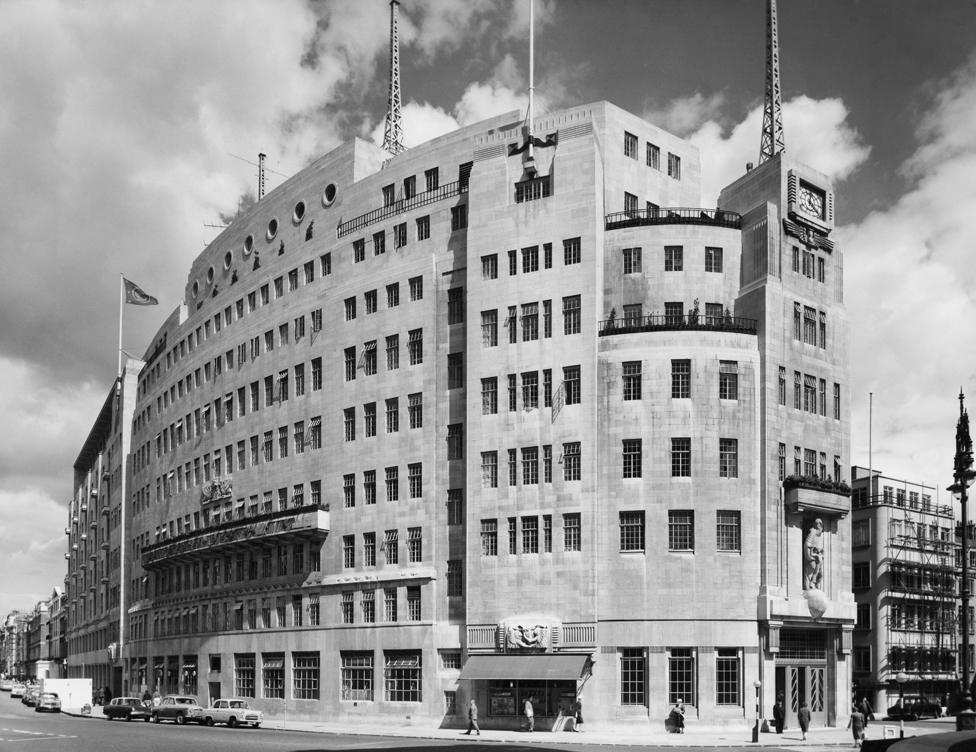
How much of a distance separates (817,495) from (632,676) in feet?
49.4

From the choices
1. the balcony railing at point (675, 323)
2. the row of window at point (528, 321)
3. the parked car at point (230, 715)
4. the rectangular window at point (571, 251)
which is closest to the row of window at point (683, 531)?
the balcony railing at point (675, 323)

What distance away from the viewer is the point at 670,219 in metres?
68.4

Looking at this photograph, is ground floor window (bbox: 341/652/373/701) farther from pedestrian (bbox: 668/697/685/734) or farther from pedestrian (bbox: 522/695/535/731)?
pedestrian (bbox: 668/697/685/734)

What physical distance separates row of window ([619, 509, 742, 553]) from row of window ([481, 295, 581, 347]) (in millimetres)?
11651

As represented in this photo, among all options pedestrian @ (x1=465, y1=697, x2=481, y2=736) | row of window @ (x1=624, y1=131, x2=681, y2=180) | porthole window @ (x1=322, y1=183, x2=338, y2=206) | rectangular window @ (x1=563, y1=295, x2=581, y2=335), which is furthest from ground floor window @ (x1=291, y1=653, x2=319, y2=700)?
row of window @ (x1=624, y1=131, x2=681, y2=180)

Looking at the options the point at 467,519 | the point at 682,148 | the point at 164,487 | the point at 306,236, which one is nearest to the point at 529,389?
the point at 467,519

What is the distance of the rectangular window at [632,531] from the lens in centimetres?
6406

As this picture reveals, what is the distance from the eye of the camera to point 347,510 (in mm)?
78438

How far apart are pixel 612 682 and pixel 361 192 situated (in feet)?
129

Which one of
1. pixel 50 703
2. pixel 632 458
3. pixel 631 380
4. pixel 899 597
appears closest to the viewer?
pixel 632 458

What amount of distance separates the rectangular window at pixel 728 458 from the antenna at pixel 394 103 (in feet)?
127

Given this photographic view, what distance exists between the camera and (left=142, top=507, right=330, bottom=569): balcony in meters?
79.6

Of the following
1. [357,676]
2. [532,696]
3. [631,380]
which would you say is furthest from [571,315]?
[357,676]

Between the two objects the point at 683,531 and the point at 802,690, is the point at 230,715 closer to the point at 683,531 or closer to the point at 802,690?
the point at 683,531
